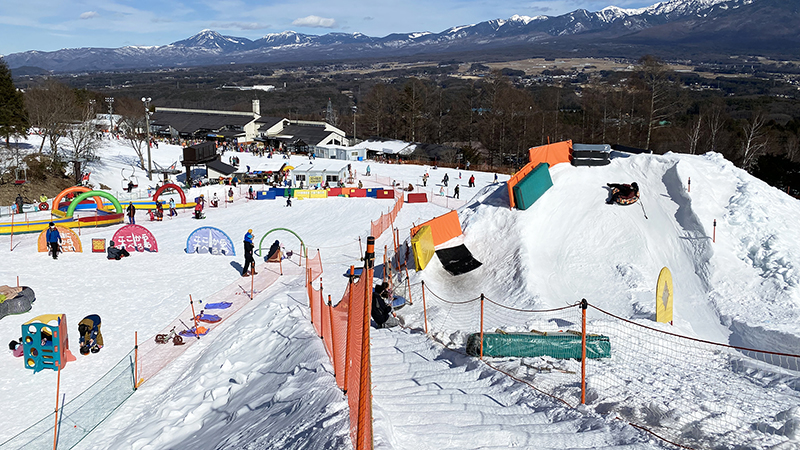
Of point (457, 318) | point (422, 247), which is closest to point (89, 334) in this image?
point (457, 318)

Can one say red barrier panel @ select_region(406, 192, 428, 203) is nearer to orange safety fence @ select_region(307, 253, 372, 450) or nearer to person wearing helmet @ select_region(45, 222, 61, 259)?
person wearing helmet @ select_region(45, 222, 61, 259)

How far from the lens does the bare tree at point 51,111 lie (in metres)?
43.9

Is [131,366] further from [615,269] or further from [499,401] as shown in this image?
[615,269]

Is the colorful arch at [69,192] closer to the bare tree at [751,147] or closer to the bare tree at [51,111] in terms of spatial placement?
the bare tree at [51,111]

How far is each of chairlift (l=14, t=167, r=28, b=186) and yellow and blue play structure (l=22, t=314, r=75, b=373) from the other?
30.3m

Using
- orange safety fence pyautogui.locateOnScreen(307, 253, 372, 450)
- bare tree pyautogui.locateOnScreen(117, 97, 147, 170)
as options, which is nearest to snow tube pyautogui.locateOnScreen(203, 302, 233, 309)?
orange safety fence pyautogui.locateOnScreen(307, 253, 372, 450)

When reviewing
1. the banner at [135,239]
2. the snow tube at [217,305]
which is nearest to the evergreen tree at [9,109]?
the banner at [135,239]

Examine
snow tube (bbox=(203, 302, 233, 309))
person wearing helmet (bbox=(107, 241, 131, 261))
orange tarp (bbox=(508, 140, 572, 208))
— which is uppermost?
orange tarp (bbox=(508, 140, 572, 208))

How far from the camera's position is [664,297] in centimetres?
1314

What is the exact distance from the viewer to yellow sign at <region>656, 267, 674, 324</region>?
42.2ft

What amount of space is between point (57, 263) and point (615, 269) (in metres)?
19.1

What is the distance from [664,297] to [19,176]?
4139 cm

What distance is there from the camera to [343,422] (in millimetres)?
6992

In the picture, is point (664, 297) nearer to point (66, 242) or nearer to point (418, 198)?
point (66, 242)
